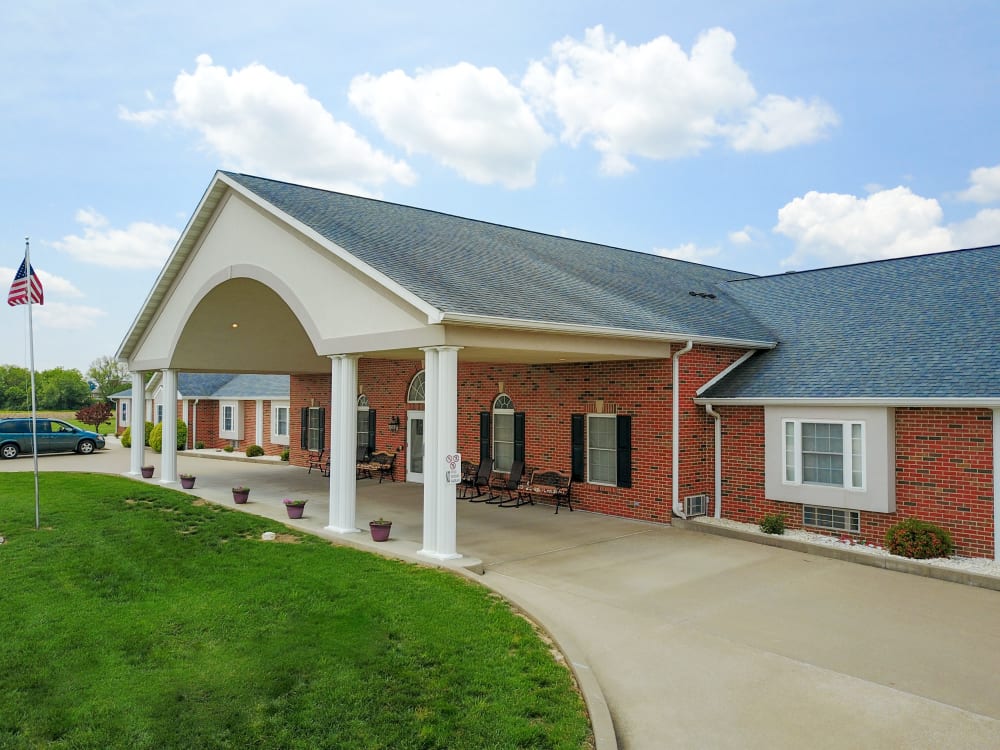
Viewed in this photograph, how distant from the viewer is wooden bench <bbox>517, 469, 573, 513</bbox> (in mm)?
14945

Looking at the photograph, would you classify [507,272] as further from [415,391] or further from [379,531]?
[415,391]

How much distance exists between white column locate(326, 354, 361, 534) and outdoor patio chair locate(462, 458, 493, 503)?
491 centimetres

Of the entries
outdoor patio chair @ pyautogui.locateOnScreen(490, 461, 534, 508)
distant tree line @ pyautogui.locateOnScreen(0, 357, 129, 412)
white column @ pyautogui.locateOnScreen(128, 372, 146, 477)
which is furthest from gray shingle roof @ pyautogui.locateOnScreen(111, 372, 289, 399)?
distant tree line @ pyautogui.locateOnScreen(0, 357, 129, 412)

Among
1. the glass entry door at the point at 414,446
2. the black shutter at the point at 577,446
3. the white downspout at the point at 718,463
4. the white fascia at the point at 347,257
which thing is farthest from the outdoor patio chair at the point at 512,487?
the white fascia at the point at 347,257

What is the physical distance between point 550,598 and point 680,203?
22.7 meters

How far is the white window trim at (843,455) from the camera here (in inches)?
443

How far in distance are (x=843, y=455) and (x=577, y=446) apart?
5.37 metres

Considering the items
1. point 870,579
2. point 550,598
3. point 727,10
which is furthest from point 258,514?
point 727,10

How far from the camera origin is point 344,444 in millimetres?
12133

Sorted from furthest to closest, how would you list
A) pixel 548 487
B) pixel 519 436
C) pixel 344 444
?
1. pixel 519 436
2. pixel 548 487
3. pixel 344 444

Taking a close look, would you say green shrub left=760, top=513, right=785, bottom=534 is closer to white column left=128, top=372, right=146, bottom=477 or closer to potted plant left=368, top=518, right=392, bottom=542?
potted plant left=368, top=518, right=392, bottom=542

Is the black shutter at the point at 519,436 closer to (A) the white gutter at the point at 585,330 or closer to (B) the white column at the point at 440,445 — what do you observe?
(A) the white gutter at the point at 585,330

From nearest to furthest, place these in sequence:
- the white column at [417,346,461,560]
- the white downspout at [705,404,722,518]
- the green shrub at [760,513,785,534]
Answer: the white column at [417,346,461,560], the green shrub at [760,513,785,534], the white downspout at [705,404,722,518]

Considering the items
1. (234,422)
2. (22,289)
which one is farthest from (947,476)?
(234,422)
